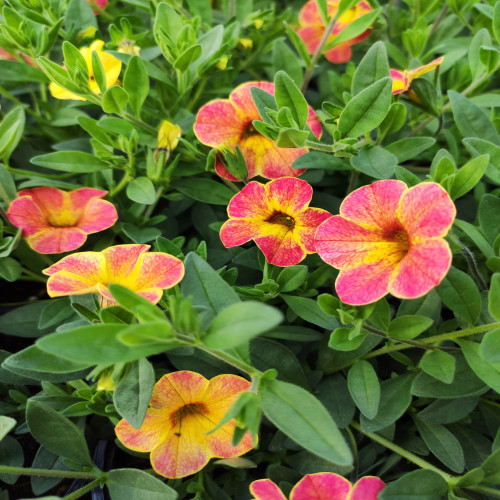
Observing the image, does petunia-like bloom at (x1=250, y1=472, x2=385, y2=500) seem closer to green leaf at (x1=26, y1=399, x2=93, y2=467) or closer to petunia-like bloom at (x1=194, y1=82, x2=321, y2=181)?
green leaf at (x1=26, y1=399, x2=93, y2=467)

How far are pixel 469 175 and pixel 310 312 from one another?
35 cm

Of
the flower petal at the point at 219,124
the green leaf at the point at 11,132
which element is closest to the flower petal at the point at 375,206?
the flower petal at the point at 219,124

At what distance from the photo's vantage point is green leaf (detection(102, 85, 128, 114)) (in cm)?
102

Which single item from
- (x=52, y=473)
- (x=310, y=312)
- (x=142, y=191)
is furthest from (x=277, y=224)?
(x=52, y=473)

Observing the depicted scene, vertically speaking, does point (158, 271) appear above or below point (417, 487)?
above

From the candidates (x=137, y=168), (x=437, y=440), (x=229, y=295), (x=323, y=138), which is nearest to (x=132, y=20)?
(x=137, y=168)

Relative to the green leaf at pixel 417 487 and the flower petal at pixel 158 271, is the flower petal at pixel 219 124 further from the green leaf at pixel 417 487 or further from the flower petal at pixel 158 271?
the green leaf at pixel 417 487

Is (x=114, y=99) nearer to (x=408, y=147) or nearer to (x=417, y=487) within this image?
(x=408, y=147)

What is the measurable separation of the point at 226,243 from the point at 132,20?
81cm

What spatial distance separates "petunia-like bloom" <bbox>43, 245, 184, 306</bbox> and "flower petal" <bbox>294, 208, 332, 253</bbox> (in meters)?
0.23

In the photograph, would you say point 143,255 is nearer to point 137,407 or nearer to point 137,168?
point 137,407

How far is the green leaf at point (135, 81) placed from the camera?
1.05m

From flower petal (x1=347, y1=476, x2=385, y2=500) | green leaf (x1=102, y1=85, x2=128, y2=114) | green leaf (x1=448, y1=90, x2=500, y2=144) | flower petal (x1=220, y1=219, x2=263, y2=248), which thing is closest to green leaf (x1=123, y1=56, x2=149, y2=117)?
green leaf (x1=102, y1=85, x2=128, y2=114)

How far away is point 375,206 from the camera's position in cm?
86
